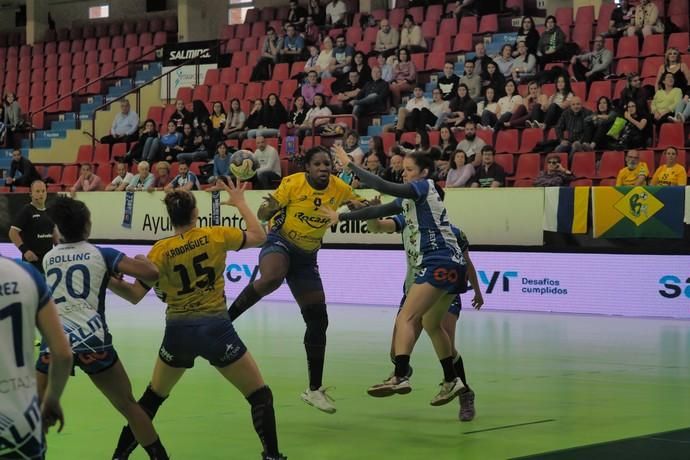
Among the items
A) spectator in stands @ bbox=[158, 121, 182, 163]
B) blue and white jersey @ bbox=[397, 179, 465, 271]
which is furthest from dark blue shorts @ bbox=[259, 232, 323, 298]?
spectator in stands @ bbox=[158, 121, 182, 163]

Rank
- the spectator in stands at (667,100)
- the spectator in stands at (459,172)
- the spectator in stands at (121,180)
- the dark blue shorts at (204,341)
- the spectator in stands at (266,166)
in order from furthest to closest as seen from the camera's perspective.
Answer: the spectator in stands at (121,180) → the spectator in stands at (266,166) → the spectator in stands at (459,172) → the spectator in stands at (667,100) → the dark blue shorts at (204,341)

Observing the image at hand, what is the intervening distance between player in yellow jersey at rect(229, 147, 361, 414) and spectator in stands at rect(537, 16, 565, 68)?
12.6 metres

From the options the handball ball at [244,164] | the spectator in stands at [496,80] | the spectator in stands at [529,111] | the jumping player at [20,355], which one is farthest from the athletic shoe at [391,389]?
the spectator in stands at [496,80]

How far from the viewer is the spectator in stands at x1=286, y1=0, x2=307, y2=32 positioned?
2672 centimetres

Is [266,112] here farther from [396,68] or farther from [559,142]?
[559,142]

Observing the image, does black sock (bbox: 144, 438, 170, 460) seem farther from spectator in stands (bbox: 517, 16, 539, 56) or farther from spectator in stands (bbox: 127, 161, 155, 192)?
spectator in stands (bbox: 517, 16, 539, 56)

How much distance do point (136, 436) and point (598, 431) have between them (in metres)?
3.38

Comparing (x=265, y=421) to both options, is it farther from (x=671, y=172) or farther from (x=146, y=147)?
(x=146, y=147)

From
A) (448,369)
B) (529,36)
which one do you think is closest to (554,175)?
(529,36)

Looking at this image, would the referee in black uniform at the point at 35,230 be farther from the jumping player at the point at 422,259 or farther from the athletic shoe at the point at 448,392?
the athletic shoe at the point at 448,392

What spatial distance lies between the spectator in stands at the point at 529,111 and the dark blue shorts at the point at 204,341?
13.9 m

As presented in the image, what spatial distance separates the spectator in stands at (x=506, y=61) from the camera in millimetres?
21312

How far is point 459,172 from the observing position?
61.3ft

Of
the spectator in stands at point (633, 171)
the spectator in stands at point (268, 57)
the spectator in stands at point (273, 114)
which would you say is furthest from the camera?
the spectator in stands at point (268, 57)
